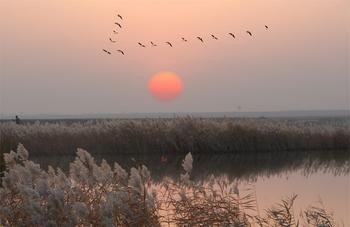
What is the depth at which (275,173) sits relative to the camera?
50.9 ft

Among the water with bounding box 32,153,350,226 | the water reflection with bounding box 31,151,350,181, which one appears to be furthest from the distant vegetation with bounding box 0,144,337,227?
the water reflection with bounding box 31,151,350,181

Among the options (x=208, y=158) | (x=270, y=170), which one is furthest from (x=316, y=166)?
(x=208, y=158)

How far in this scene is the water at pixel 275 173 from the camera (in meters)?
11.2

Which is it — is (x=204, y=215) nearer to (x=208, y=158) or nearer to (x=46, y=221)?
(x=46, y=221)

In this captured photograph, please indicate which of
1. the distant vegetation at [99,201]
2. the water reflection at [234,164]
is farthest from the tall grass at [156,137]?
the distant vegetation at [99,201]

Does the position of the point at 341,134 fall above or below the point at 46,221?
above

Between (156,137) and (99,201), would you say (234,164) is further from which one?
(99,201)

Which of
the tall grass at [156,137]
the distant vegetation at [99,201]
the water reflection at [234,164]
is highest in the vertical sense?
Answer: the tall grass at [156,137]

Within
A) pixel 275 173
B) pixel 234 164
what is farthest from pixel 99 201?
pixel 234 164

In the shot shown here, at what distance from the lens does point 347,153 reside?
20578 millimetres

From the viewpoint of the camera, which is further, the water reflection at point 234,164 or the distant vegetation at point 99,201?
the water reflection at point 234,164

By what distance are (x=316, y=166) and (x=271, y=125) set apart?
4995 mm

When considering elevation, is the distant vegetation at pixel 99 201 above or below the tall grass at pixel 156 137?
below

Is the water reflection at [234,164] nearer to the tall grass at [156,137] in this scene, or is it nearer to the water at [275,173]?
the water at [275,173]
